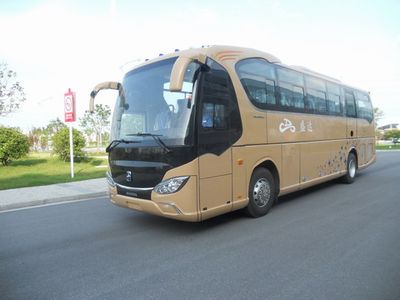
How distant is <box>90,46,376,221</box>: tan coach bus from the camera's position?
17.2ft

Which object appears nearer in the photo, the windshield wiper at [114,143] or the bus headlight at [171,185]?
the bus headlight at [171,185]

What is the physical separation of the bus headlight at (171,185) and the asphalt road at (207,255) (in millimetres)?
837

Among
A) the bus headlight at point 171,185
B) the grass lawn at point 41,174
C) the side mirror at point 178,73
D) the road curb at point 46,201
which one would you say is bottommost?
the road curb at point 46,201

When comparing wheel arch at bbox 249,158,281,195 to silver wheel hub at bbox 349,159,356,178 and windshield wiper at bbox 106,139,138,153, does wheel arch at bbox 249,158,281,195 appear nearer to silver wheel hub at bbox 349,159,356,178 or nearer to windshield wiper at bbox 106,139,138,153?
windshield wiper at bbox 106,139,138,153

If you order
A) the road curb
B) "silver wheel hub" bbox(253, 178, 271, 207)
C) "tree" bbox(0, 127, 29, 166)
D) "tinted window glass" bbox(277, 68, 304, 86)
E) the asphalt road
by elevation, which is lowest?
the asphalt road

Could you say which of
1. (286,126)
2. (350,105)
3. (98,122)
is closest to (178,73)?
(286,126)

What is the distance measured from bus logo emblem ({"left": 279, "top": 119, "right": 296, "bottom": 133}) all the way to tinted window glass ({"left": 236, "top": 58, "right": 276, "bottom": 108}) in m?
0.55

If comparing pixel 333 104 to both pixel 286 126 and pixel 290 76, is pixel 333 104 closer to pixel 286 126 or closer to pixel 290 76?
pixel 290 76

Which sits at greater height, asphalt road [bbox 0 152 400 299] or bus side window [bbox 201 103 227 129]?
bus side window [bbox 201 103 227 129]

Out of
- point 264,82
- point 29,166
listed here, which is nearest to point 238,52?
point 264,82

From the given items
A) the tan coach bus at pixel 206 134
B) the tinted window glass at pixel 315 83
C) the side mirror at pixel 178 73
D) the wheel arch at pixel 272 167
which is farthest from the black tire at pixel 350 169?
the side mirror at pixel 178 73

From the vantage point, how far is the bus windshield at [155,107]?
17.2ft

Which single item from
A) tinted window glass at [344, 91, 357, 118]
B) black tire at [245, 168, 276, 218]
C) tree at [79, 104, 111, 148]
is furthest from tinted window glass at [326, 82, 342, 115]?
tree at [79, 104, 111, 148]

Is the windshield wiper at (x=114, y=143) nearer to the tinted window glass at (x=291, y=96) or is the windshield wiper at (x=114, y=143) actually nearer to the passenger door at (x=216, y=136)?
the passenger door at (x=216, y=136)
